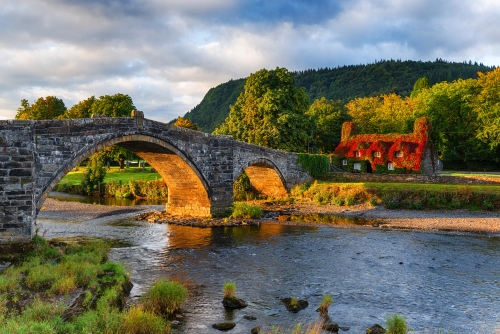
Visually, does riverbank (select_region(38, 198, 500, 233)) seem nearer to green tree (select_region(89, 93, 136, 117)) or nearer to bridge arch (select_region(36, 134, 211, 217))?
bridge arch (select_region(36, 134, 211, 217))

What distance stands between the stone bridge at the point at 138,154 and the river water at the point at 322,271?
4.19 metres

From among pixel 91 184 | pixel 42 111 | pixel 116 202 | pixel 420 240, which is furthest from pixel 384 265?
pixel 42 111

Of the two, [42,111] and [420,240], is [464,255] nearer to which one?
[420,240]

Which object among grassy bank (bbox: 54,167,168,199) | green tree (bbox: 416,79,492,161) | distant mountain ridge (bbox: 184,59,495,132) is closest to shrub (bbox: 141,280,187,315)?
grassy bank (bbox: 54,167,168,199)

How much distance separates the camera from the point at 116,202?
40438 mm

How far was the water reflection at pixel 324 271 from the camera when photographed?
39.9ft

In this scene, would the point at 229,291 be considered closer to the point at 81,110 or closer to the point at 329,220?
the point at 329,220

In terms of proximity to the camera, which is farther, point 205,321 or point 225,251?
point 225,251

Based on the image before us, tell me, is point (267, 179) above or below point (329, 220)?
above

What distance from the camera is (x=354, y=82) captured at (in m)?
143

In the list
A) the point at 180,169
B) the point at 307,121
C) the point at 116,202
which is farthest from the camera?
the point at 307,121

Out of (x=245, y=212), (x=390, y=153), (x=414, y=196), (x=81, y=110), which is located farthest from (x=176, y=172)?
(x=81, y=110)

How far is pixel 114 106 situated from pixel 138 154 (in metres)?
28.7

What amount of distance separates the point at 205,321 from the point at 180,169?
18.2 metres
